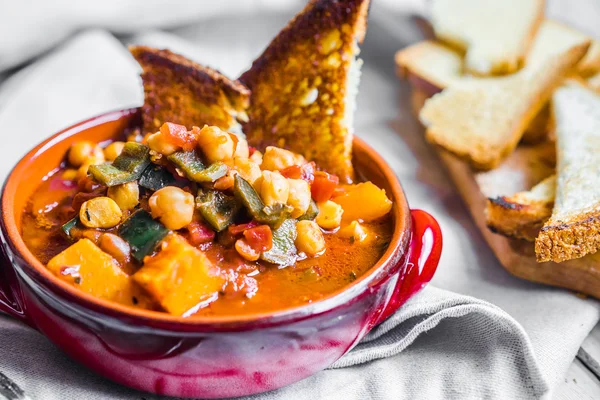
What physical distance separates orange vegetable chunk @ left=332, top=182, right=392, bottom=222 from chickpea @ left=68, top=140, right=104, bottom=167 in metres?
1.13

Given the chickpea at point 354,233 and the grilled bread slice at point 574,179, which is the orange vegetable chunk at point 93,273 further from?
the grilled bread slice at point 574,179

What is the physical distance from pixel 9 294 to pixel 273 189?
3.60 feet

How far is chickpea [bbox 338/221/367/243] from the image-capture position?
2.61 m

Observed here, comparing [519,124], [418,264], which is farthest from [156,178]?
[519,124]

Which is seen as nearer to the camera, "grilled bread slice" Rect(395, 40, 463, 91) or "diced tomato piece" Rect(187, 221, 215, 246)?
"diced tomato piece" Rect(187, 221, 215, 246)

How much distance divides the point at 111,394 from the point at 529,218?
2085 millimetres

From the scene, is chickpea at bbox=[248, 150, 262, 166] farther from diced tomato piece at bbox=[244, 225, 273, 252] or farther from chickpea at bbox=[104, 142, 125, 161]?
chickpea at bbox=[104, 142, 125, 161]

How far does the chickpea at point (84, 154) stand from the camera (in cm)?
299

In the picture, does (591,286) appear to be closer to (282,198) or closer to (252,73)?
(282,198)

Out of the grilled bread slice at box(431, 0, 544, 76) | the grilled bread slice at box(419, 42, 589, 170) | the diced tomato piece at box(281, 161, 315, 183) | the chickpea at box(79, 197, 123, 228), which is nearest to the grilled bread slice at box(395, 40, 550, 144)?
the grilled bread slice at box(431, 0, 544, 76)

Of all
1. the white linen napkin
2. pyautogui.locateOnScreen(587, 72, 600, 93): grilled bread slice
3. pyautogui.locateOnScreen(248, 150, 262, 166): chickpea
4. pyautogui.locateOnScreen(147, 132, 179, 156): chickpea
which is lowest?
the white linen napkin

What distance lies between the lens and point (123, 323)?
6.75 ft

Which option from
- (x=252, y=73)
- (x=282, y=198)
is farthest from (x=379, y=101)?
(x=282, y=198)

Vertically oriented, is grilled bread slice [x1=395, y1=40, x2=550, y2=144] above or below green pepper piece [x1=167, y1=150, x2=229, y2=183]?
below
